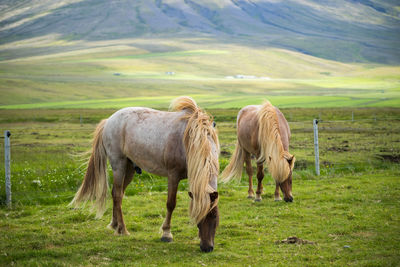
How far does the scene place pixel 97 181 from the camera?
7.70m

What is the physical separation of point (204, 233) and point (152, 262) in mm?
864

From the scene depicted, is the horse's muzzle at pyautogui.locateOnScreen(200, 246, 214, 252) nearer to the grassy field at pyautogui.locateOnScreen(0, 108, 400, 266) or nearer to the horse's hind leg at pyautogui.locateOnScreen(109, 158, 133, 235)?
the grassy field at pyautogui.locateOnScreen(0, 108, 400, 266)

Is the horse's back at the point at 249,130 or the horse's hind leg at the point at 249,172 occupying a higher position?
the horse's back at the point at 249,130

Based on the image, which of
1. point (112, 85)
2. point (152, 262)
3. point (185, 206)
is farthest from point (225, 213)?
point (112, 85)

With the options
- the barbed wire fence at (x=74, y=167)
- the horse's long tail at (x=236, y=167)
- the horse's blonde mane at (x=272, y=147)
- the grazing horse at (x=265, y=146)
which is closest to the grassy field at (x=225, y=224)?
the barbed wire fence at (x=74, y=167)

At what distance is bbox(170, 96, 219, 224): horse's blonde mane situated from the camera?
5918 mm

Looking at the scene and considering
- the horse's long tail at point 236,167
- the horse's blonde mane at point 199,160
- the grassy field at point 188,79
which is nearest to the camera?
the horse's blonde mane at point 199,160

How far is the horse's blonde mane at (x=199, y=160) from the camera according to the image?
5.92 m

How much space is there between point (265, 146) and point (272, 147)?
11.7 inches

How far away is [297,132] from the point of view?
27.2m

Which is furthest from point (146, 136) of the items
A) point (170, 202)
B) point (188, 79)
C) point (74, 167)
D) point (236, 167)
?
point (188, 79)

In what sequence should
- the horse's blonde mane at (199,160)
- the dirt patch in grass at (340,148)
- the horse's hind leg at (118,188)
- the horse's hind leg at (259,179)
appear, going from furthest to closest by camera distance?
1. the dirt patch in grass at (340,148)
2. the horse's hind leg at (259,179)
3. the horse's hind leg at (118,188)
4. the horse's blonde mane at (199,160)

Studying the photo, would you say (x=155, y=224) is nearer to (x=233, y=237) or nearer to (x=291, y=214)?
(x=233, y=237)

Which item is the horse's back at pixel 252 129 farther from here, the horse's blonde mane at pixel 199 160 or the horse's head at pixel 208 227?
the horse's head at pixel 208 227
